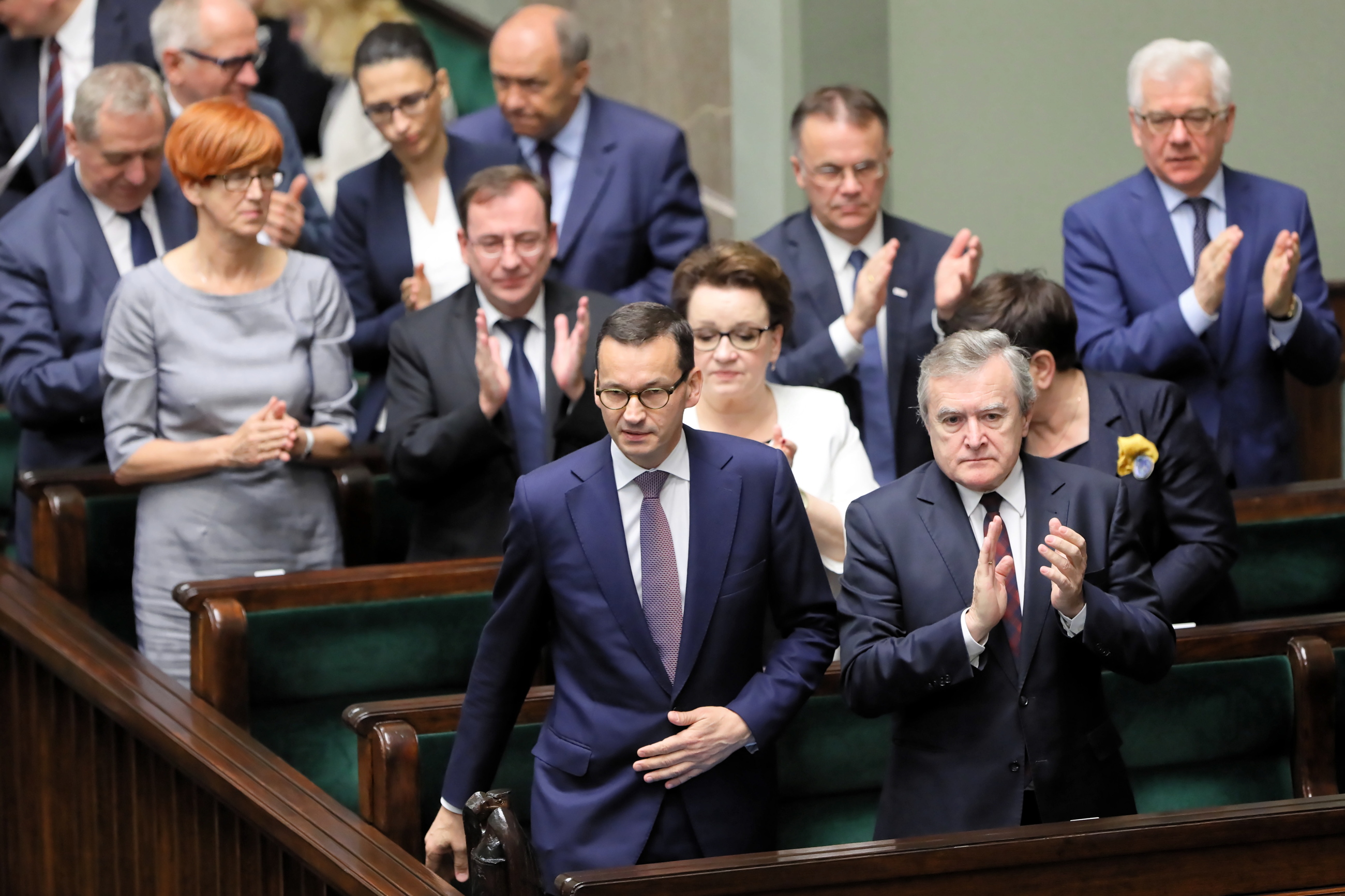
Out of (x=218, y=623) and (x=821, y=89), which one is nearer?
(x=218, y=623)

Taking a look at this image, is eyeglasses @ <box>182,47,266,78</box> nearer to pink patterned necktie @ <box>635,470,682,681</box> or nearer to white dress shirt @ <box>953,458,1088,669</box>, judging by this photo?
pink patterned necktie @ <box>635,470,682,681</box>

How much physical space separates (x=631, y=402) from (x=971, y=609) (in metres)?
0.50

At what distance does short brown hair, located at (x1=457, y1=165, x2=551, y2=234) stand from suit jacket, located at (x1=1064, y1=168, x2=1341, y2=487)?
3.76ft

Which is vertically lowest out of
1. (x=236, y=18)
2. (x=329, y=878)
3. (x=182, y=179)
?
(x=329, y=878)

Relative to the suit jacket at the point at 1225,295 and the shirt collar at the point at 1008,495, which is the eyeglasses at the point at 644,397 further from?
the suit jacket at the point at 1225,295

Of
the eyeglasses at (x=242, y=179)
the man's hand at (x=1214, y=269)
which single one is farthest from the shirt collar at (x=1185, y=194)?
the eyeglasses at (x=242, y=179)

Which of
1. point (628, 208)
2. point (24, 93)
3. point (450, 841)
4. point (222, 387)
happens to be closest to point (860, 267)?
point (628, 208)

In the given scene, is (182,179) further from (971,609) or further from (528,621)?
(971,609)

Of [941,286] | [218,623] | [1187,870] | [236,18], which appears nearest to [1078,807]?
[1187,870]

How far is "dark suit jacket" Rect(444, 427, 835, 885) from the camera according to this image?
7.09 feet

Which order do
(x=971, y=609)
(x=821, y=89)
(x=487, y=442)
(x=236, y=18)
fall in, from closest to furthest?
1. (x=971, y=609)
2. (x=487, y=442)
3. (x=821, y=89)
4. (x=236, y=18)

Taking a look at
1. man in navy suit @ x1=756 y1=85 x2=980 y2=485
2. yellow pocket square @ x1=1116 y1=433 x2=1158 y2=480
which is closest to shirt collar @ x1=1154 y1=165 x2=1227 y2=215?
man in navy suit @ x1=756 y1=85 x2=980 y2=485

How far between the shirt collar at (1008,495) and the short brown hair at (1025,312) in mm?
415

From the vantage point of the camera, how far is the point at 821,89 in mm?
3510
